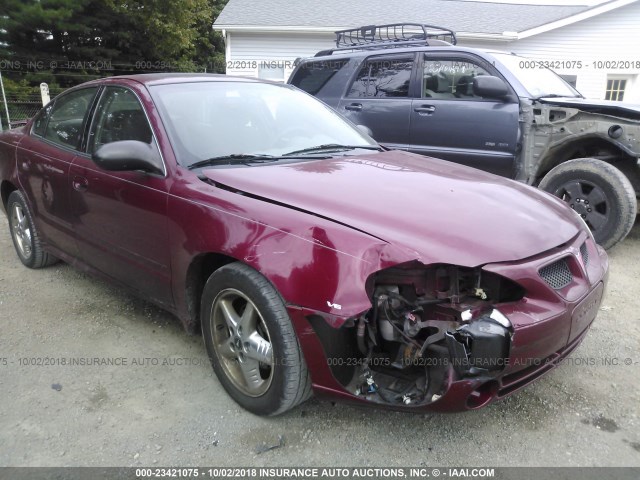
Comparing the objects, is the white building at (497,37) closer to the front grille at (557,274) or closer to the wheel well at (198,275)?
the wheel well at (198,275)

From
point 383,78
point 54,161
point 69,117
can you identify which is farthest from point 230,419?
point 383,78

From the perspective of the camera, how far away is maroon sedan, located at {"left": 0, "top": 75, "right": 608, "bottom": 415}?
209 centimetres

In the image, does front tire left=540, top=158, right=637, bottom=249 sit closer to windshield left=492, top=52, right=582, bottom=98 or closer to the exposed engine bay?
windshield left=492, top=52, right=582, bottom=98

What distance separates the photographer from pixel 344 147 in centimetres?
340

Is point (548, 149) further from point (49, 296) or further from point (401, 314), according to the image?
point (49, 296)

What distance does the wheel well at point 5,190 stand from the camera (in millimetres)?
4625

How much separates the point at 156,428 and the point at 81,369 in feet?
2.69

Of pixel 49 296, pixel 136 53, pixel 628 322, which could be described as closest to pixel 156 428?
pixel 49 296

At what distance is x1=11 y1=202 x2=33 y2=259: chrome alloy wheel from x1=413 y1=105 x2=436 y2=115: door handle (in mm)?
4130

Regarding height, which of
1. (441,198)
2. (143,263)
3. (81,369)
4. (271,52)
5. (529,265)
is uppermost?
(271,52)

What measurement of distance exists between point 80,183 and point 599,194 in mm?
4382

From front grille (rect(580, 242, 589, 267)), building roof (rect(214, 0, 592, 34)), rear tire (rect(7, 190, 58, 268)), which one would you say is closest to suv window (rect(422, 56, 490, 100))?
front grille (rect(580, 242, 589, 267))

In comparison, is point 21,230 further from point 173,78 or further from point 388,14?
point 388,14

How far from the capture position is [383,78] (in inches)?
254
